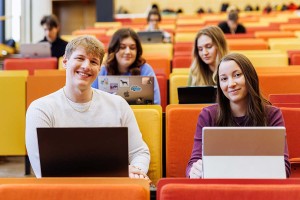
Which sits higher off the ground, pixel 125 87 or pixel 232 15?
pixel 232 15

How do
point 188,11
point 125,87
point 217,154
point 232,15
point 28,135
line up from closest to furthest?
point 217,154
point 28,135
point 125,87
point 232,15
point 188,11

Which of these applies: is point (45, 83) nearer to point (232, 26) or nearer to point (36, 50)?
point (36, 50)

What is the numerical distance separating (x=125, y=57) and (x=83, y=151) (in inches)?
82.2

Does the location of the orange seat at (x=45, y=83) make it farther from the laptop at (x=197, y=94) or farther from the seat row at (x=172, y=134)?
the seat row at (x=172, y=134)

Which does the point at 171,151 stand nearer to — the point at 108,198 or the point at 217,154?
the point at 217,154

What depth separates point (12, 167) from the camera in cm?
457

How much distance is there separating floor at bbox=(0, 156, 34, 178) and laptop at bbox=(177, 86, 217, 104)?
1.42m

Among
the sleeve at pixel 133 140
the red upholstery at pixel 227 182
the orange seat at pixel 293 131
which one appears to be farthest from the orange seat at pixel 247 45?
the red upholstery at pixel 227 182

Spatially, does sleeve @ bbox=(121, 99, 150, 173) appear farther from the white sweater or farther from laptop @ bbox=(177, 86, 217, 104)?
laptop @ bbox=(177, 86, 217, 104)

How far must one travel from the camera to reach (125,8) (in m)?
16.3

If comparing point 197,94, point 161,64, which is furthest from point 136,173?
point 161,64

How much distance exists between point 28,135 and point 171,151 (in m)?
0.68

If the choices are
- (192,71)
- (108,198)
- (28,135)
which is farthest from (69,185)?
(192,71)

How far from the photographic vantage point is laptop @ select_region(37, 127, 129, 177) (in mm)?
2082
